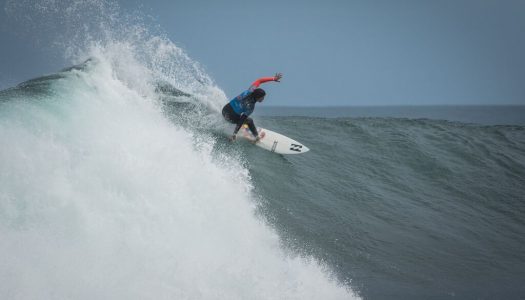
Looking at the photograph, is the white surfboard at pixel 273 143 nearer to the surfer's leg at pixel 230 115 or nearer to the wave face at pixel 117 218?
the surfer's leg at pixel 230 115

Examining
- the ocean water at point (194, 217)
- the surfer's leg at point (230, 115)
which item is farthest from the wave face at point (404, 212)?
the surfer's leg at point (230, 115)

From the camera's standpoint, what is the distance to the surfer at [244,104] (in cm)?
1057

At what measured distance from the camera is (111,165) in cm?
464

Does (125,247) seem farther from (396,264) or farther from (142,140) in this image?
(396,264)

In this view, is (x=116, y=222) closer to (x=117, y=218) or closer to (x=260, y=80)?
(x=117, y=218)

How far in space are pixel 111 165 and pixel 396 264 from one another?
192 inches

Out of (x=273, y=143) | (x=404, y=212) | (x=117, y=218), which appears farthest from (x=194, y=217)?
(x=273, y=143)

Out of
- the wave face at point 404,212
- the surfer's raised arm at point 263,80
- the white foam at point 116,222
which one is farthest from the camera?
the surfer's raised arm at point 263,80

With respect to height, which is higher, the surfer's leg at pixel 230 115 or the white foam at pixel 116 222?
the surfer's leg at pixel 230 115

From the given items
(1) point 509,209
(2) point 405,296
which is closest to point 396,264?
(2) point 405,296

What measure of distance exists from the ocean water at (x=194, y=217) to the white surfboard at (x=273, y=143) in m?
0.60

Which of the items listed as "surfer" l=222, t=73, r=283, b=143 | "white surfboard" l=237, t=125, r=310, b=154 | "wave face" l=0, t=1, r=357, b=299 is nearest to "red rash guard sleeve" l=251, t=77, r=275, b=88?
"surfer" l=222, t=73, r=283, b=143

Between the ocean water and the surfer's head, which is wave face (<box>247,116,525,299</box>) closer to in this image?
the ocean water

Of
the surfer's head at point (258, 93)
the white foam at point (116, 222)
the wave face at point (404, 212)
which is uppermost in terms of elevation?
the surfer's head at point (258, 93)
